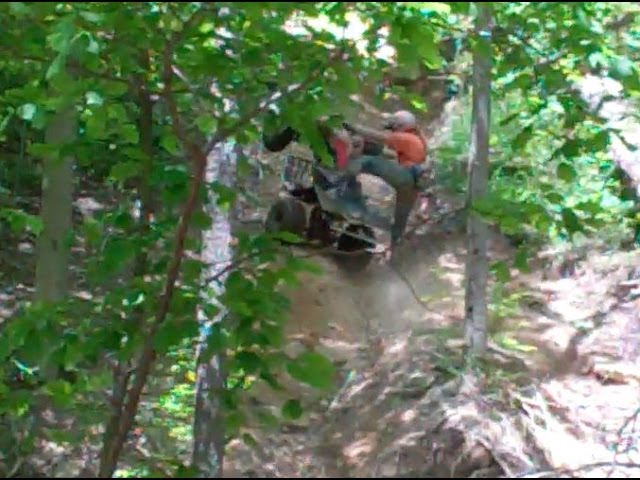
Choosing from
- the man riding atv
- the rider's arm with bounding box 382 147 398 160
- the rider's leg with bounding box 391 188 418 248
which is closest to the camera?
the man riding atv

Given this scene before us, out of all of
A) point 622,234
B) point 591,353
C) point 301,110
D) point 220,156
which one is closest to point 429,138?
point 622,234

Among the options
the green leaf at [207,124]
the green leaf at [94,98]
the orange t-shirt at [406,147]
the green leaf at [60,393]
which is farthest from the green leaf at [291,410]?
the orange t-shirt at [406,147]

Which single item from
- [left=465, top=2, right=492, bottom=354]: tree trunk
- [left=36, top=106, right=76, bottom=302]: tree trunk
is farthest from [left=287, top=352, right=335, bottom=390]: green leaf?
[left=465, top=2, right=492, bottom=354]: tree trunk

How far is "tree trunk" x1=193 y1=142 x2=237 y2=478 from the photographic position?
3627mm

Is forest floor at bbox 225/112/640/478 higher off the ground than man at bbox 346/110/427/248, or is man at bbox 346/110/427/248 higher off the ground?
man at bbox 346/110/427/248

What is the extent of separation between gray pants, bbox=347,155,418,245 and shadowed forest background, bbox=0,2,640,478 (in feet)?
2.51

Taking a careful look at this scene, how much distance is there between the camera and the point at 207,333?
3449 mm

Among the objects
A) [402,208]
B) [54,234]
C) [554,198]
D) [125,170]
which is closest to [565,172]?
[554,198]

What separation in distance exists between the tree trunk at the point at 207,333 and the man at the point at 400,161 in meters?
3.87

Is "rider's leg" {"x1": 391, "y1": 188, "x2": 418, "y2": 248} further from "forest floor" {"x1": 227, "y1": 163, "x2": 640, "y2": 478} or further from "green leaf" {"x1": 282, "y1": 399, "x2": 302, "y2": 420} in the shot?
"green leaf" {"x1": 282, "y1": 399, "x2": 302, "y2": 420}

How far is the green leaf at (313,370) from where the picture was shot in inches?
95.8

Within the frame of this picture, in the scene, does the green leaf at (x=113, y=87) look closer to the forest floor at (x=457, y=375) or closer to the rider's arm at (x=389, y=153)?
the forest floor at (x=457, y=375)

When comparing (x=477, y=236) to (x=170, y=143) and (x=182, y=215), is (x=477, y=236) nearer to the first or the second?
(x=170, y=143)

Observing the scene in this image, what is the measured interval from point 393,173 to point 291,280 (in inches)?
212
